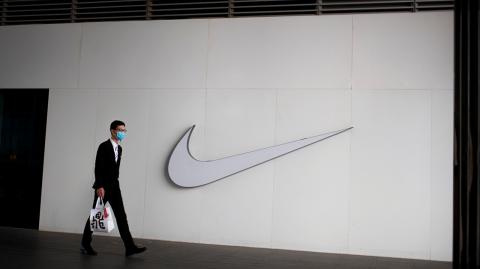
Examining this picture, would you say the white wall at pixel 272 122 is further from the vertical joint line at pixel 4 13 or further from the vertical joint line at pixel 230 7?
the vertical joint line at pixel 4 13

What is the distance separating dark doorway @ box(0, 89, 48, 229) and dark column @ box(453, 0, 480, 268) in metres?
6.61

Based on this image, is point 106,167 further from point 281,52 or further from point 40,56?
point 40,56

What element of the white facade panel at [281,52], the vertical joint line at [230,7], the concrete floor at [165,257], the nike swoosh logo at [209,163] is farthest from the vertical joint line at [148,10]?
the concrete floor at [165,257]

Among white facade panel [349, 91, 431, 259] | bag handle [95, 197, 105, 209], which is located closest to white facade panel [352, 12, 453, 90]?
white facade panel [349, 91, 431, 259]

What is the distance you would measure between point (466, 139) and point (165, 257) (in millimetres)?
3893

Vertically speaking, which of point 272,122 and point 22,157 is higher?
point 272,122

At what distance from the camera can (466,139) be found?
2963mm

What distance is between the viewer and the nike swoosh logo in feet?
22.6

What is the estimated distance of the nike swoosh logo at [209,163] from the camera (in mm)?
6891

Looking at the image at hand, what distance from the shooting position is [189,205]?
7180 mm

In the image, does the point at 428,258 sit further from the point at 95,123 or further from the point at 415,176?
the point at 95,123

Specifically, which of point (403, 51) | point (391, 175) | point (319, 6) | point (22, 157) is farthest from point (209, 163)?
point (22, 157)

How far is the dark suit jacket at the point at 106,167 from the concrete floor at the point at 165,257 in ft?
2.85

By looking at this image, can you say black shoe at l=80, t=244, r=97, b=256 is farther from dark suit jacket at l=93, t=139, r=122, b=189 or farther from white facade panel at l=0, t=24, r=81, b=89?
white facade panel at l=0, t=24, r=81, b=89
